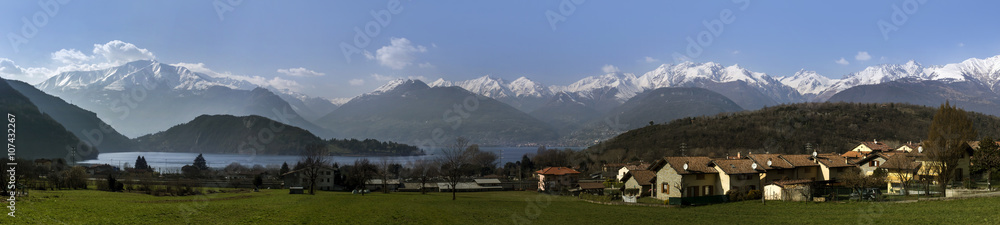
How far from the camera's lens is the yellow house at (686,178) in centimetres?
4384

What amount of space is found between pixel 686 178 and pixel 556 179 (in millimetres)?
31113

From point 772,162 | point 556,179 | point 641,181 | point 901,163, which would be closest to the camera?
point 901,163

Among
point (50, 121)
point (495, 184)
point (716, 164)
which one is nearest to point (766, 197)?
point (716, 164)

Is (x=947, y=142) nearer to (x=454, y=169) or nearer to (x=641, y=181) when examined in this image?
(x=641, y=181)

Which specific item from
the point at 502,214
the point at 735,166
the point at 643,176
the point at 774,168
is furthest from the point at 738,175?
the point at 502,214

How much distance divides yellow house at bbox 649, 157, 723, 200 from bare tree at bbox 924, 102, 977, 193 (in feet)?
48.5

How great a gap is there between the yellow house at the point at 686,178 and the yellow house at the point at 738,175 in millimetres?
730

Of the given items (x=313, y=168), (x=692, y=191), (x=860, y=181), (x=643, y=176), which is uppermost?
(x=860, y=181)

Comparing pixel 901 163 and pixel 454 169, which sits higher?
pixel 901 163

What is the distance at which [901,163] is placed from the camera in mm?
45062

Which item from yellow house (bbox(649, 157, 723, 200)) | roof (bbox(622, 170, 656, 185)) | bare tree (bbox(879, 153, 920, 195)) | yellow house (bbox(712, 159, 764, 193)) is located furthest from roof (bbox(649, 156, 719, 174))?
bare tree (bbox(879, 153, 920, 195))

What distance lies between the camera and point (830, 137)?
12212 centimetres

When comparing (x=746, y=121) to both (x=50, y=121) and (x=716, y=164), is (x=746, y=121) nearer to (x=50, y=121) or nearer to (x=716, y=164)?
(x=716, y=164)

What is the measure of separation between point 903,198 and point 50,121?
790ft
